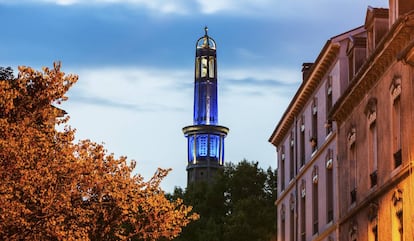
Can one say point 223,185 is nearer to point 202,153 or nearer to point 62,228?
point 62,228

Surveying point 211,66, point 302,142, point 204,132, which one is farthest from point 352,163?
point 211,66

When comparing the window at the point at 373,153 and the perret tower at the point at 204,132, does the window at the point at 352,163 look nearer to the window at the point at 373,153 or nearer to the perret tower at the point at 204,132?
the window at the point at 373,153

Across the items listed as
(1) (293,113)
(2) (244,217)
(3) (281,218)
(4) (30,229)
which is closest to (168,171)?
(4) (30,229)

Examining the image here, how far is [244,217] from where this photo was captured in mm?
81625

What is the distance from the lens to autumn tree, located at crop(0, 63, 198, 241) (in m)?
29.1

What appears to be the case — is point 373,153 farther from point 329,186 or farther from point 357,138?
point 329,186

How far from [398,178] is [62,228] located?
368 inches

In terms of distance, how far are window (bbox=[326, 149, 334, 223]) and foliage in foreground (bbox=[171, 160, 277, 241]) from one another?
36.3 meters

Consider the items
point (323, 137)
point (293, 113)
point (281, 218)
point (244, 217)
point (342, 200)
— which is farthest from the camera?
point (244, 217)

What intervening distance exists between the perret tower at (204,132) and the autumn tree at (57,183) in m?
133

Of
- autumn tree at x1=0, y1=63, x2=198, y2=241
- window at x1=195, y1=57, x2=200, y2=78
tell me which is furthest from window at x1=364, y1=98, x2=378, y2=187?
window at x1=195, y1=57, x2=200, y2=78

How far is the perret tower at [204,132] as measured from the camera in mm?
Result: 170500

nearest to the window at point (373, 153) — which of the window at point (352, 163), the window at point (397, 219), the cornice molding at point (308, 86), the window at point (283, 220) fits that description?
the window at point (352, 163)

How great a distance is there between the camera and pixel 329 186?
43406 millimetres
